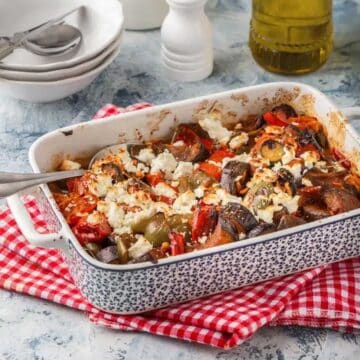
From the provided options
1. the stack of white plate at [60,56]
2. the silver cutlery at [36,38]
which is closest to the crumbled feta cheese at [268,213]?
the stack of white plate at [60,56]

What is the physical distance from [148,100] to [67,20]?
0.85 ft

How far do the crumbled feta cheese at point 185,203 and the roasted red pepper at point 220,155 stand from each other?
114 mm

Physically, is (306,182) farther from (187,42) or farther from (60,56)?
(60,56)

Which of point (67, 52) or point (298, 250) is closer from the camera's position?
point (298, 250)

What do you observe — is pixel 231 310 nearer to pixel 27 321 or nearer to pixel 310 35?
pixel 27 321

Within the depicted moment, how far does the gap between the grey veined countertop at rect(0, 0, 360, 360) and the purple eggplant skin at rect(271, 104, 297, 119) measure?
13.4 inches

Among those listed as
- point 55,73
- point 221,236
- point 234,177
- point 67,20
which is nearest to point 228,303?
point 221,236

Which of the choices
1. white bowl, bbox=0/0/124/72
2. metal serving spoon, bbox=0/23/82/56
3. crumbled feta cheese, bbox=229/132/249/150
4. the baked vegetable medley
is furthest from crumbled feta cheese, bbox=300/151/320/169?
metal serving spoon, bbox=0/23/82/56

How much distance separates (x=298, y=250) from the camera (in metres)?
1.41

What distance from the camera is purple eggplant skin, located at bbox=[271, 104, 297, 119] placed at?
1670mm

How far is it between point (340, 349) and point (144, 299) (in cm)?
30

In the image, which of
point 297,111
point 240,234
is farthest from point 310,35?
point 240,234

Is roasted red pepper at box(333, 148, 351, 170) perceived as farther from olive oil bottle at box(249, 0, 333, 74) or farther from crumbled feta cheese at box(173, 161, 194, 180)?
olive oil bottle at box(249, 0, 333, 74)

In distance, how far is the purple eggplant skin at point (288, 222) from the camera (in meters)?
1.42
